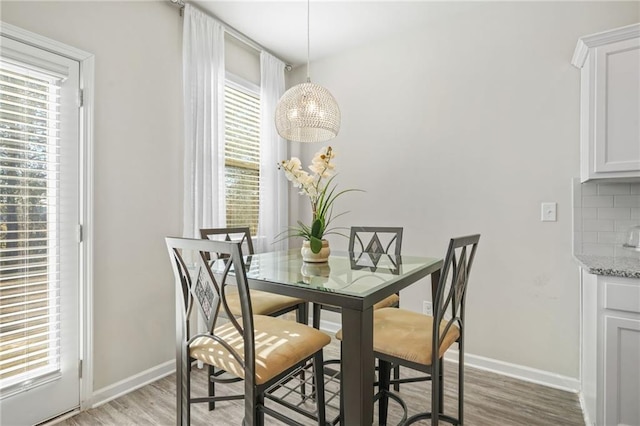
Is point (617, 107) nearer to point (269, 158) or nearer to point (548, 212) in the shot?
point (548, 212)

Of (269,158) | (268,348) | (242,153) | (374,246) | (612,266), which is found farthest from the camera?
(269,158)

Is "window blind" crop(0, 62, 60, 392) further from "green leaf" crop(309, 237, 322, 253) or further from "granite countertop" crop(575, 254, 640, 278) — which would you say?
"granite countertop" crop(575, 254, 640, 278)

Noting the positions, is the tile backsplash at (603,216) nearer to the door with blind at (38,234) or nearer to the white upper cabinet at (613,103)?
the white upper cabinet at (613,103)

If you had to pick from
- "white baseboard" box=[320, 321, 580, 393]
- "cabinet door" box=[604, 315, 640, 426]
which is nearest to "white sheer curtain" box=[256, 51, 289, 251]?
"white baseboard" box=[320, 321, 580, 393]

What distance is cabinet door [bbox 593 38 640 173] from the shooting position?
186cm

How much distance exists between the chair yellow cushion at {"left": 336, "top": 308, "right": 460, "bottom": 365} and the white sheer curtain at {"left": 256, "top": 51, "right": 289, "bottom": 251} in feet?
5.71

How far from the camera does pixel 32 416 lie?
1.85m

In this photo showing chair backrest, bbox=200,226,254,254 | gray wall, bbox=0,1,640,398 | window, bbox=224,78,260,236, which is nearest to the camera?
gray wall, bbox=0,1,640,398

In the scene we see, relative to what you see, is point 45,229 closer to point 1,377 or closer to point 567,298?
point 1,377

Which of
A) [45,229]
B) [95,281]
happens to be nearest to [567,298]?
[95,281]

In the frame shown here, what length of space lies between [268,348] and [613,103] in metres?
2.26

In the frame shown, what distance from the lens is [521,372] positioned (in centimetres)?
249

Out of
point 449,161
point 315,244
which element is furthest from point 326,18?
point 315,244

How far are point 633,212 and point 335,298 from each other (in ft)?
6.85
